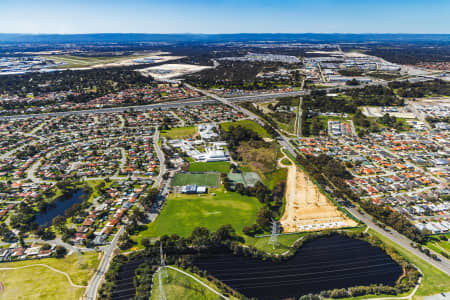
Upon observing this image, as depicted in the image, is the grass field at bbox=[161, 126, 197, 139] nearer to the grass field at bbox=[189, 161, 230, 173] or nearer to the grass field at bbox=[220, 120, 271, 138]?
the grass field at bbox=[220, 120, 271, 138]

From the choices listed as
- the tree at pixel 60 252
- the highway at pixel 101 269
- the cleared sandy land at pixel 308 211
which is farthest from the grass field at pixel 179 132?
the tree at pixel 60 252

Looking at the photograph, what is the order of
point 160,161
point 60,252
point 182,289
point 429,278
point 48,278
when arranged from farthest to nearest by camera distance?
point 160,161 → point 60,252 → point 429,278 → point 48,278 → point 182,289

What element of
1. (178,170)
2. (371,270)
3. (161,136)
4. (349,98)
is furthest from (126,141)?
(349,98)

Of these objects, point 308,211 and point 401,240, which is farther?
point 308,211

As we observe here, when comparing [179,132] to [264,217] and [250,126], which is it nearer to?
[250,126]

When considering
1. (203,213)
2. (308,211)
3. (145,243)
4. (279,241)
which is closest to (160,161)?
(203,213)

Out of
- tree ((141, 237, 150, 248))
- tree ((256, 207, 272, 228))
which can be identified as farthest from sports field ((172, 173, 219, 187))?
tree ((141, 237, 150, 248))
